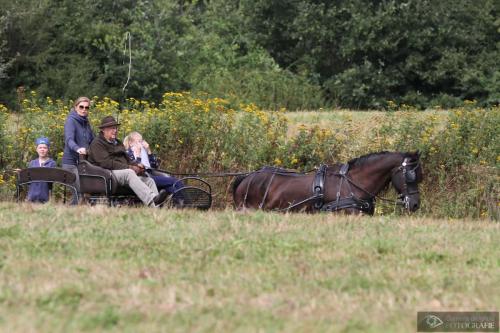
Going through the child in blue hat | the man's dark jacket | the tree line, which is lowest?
the child in blue hat

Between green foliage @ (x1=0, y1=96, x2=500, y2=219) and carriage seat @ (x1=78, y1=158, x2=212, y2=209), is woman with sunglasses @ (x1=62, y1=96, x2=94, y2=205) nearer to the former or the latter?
carriage seat @ (x1=78, y1=158, x2=212, y2=209)

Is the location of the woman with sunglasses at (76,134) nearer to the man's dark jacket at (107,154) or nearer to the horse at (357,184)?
the man's dark jacket at (107,154)

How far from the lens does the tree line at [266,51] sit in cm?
2911

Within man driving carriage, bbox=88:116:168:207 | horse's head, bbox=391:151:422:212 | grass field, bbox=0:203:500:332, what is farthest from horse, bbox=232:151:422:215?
man driving carriage, bbox=88:116:168:207

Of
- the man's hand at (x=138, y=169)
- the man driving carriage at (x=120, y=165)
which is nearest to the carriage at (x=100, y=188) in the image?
the man driving carriage at (x=120, y=165)

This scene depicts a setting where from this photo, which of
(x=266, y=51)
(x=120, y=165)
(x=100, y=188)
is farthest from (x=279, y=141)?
(x=266, y=51)

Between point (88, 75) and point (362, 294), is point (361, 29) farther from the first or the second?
point (362, 294)

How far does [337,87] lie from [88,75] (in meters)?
8.95

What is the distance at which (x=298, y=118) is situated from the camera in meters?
22.1

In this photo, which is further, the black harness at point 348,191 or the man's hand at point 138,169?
the man's hand at point 138,169

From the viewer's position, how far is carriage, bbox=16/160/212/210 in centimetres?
1246

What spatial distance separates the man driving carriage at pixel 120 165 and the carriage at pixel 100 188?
0.15 m

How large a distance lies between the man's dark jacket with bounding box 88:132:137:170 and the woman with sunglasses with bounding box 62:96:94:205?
14cm

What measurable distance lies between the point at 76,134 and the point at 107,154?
621 mm
